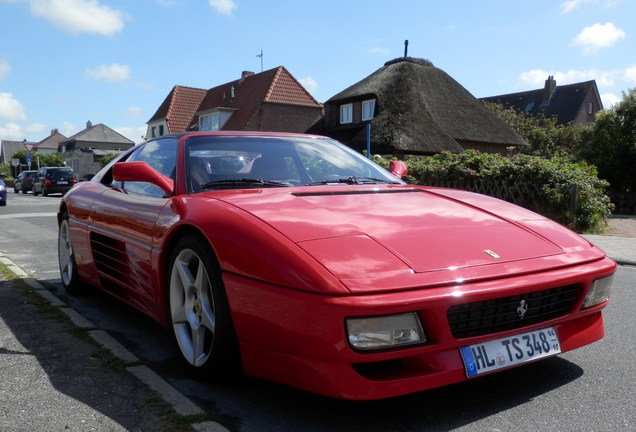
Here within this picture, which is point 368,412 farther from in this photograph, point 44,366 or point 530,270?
point 44,366

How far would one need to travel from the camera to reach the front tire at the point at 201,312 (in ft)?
8.79

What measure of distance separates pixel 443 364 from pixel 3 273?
204 inches

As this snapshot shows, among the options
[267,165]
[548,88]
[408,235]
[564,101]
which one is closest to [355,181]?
[267,165]

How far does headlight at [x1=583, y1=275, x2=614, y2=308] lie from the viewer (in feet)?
9.08

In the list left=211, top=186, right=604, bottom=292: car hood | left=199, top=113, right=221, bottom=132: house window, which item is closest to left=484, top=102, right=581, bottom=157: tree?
left=199, top=113, right=221, bottom=132: house window

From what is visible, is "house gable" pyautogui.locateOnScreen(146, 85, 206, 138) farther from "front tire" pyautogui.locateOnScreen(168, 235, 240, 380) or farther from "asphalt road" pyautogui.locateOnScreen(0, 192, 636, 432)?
"asphalt road" pyautogui.locateOnScreen(0, 192, 636, 432)

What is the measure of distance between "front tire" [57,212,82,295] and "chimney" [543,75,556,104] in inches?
2332

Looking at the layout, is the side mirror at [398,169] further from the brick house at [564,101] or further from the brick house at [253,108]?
the brick house at [564,101]

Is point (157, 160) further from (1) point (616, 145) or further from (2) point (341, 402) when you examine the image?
(1) point (616, 145)

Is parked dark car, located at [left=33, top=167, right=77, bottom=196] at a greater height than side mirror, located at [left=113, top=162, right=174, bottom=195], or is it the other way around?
side mirror, located at [left=113, top=162, right=174, bottom=195]

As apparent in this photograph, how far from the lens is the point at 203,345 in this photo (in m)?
2.91

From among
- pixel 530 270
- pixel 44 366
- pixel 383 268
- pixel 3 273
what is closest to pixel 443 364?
pixel 383 268

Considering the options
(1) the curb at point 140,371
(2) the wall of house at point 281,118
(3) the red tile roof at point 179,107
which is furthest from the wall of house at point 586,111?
(1) the curb at point 140,371

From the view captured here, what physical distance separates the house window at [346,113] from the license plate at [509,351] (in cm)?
3286
